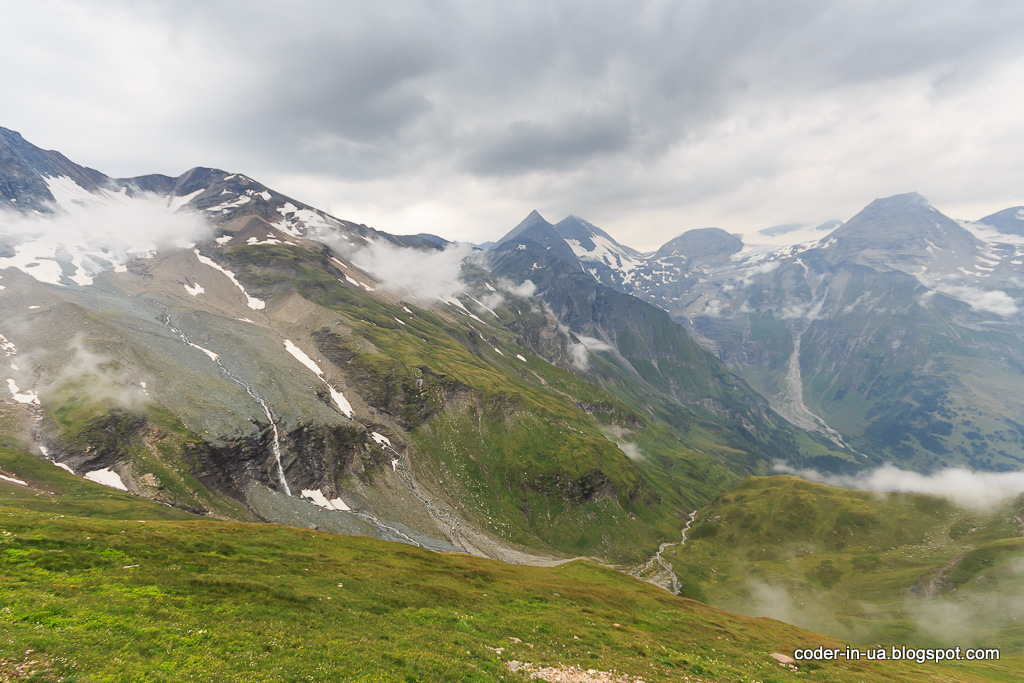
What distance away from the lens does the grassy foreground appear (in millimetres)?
19625

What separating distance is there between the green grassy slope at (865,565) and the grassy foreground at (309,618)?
52.3 meters

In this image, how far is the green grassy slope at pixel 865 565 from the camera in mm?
92000

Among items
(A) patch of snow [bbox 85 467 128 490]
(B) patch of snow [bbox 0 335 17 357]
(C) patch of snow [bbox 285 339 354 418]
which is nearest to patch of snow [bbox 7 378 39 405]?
(B) patch of snow [bbox 0 335 17 357]

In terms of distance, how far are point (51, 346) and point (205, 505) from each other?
88.4 meters

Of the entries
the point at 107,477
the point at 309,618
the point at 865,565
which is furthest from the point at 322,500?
the point at 865,565

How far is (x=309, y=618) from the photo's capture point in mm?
28328

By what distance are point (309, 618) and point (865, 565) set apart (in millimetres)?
179762

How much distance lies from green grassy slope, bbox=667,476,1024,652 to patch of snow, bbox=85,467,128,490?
170495mm

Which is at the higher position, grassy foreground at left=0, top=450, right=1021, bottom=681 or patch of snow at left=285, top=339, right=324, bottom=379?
patch of snow at left=285, top=339, right=324, bottom=379

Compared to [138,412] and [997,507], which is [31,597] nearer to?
[138,412]

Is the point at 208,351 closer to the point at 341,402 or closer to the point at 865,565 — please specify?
the point at 341,402

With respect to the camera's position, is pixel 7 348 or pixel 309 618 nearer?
pixel 309 618

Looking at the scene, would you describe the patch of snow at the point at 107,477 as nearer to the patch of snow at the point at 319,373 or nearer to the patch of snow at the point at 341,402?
the patch of snow at the point at 341,402

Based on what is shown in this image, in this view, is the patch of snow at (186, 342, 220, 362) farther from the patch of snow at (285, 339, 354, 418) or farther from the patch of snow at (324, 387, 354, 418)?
the patch of snow at (324, 387, 354, 418)
